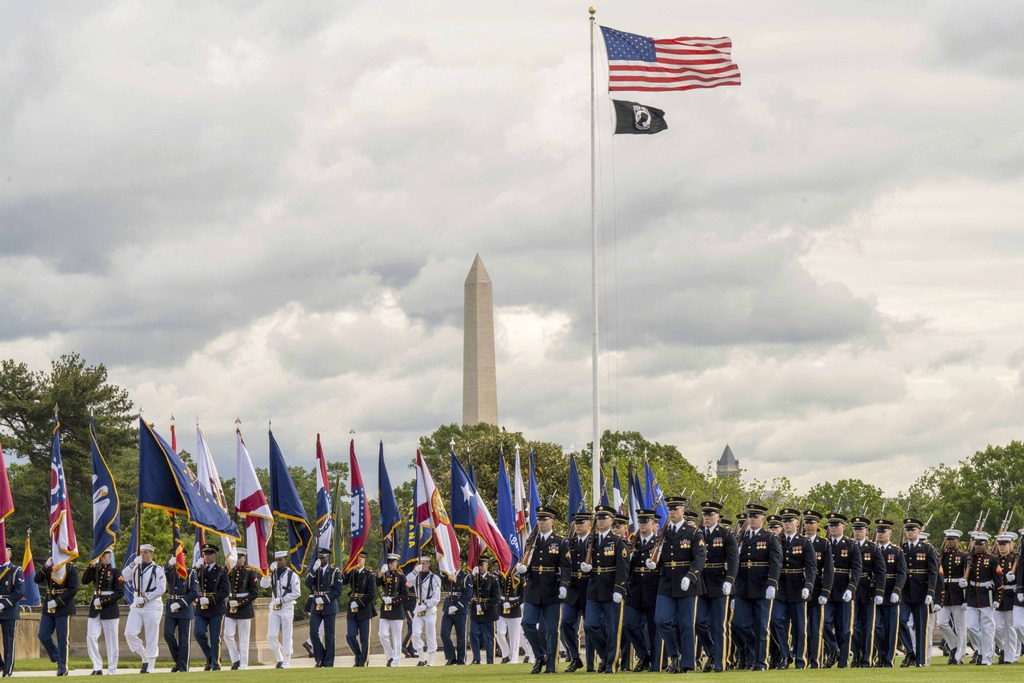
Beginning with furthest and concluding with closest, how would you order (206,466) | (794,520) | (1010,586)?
(206,466) < (1010,586) < (794,520)

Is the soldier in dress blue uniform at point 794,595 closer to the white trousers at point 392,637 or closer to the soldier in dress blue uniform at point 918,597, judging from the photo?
the soldier in dress blue uniform at point 918,597

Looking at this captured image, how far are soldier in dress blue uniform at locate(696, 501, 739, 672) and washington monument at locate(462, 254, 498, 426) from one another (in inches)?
2033

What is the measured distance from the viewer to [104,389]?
61281 mm

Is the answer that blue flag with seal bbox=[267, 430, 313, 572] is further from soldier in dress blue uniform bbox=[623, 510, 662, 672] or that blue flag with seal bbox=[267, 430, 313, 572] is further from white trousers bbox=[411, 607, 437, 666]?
soldier in dress blue uniform bbox=[623, 510, 662, 672]

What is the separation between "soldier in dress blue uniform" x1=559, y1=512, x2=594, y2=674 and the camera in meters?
Result: 19.2

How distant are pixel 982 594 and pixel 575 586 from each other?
286 inches

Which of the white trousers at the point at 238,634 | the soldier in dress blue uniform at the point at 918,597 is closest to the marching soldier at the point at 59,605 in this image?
the white trousers at the point at 238,634

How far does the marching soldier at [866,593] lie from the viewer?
2175 cm

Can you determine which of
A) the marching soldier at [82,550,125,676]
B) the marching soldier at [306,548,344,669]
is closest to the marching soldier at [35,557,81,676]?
the marching soldier at [82,550,125,676]

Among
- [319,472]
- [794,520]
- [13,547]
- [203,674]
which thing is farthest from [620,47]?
[13,547]

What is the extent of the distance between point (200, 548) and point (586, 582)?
8.50 meters

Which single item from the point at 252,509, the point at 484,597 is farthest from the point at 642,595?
the point at 484,597

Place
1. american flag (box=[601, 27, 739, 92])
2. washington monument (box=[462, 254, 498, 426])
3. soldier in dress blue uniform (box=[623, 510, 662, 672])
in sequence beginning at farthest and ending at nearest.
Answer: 1. washington monument (box=[462, 254, 498, 426])
2. american flag (box=[601, 27, 739, 92])
3. soldier in dress blue uniform (box=[623, 510, 662, 672])

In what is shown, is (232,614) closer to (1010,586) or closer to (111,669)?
(111,669)
